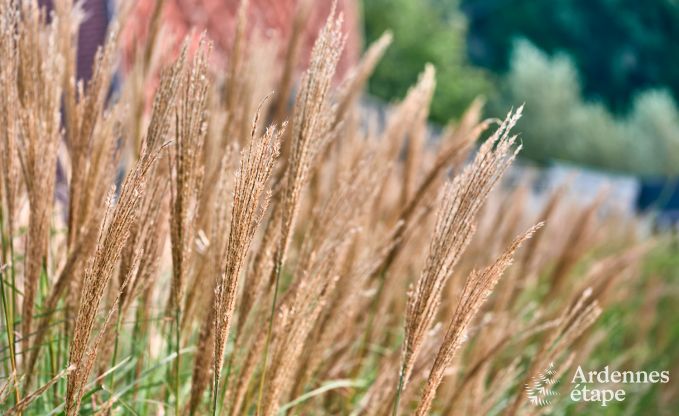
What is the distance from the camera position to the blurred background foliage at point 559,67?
24.7m

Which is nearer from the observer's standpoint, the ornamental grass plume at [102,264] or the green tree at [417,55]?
the ornamental grass plume at [102,264]

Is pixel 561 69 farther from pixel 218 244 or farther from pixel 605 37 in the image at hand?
pixel 218 244

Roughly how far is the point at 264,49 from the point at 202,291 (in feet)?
3.03

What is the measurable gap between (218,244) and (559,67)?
25.7m

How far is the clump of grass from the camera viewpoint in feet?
3.66

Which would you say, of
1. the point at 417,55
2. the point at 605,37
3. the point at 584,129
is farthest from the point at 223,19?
the point at 605,37

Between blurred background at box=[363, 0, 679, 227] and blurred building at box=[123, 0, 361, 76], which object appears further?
blurred background at box=[363, 0, 679, 227]

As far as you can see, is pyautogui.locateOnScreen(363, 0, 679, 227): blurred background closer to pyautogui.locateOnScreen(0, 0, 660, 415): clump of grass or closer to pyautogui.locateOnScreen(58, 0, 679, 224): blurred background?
pyautogui.locateOnScreen(58, 0, 679, 224): blurred background

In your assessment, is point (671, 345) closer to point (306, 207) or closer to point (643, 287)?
point (643, 287)

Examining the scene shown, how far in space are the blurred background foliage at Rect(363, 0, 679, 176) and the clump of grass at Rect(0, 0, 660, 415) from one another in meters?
22.9

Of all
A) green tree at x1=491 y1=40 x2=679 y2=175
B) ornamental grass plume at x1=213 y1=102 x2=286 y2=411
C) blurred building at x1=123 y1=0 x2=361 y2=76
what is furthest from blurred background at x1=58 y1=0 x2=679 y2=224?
ornamental grass plume at x1=213 y1=102 x2=286 y2=411

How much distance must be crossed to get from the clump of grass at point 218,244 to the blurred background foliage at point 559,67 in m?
22.9

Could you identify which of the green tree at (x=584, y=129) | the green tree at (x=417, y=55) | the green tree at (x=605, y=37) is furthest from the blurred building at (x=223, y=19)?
the green tree at (x=605, y=37)

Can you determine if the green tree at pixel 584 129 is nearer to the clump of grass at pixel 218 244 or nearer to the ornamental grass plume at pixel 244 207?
the clump of grass at pixel 218 244
